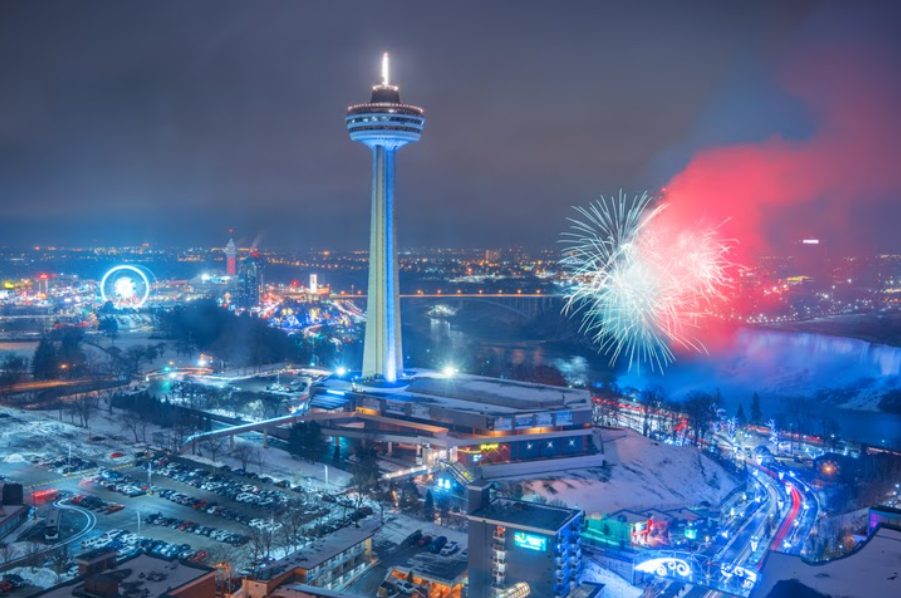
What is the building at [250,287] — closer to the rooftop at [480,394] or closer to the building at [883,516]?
the rooftop at [480,394]

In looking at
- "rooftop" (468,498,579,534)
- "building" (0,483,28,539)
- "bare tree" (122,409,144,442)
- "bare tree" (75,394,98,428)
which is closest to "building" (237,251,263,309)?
"bare tree" (75,394,98,428)

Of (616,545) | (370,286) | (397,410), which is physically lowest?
(616,545)

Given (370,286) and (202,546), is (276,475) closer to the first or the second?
(202,546)

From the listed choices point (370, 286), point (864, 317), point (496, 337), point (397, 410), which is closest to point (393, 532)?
point (397, 410)

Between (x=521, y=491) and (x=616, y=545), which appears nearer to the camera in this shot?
(x=616, y=545)

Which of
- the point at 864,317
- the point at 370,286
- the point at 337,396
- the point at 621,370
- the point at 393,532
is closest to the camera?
the point at 393,532

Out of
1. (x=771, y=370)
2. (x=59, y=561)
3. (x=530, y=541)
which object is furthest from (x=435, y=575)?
(x=771, y=370)

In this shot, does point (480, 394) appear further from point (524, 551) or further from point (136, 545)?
point (136, 545)
